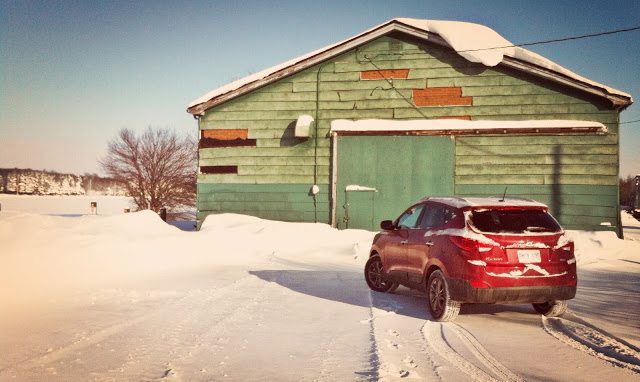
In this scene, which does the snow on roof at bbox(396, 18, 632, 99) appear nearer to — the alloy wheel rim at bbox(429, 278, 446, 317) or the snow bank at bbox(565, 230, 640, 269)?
the snow bank at bbox(565, 230, 640, 269)

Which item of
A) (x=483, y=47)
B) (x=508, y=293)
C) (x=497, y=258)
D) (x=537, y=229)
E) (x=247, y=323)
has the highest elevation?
(x=483, y=47)

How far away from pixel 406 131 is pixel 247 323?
10.1 m

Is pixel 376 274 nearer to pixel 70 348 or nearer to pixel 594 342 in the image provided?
pixel 594 342

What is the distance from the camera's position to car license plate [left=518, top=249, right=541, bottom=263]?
5241 mm

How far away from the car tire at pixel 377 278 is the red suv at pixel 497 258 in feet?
4.83

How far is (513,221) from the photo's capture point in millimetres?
5449

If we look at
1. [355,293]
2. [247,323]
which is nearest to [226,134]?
[355,293]

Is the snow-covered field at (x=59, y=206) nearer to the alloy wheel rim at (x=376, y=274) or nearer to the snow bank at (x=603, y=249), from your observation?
the alloy wheel rim at (x=376, y=274)

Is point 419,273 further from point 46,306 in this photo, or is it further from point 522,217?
point 46,306

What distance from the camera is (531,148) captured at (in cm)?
1349

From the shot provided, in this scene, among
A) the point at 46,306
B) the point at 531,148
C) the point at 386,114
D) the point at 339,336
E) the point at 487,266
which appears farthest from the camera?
the point at 386,114

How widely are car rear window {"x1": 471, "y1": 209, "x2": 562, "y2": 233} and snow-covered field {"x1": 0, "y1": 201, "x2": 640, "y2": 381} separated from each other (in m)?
1.15

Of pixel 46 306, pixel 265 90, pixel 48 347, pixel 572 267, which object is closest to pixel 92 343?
pixel 48 347

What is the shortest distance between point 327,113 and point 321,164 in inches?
64.8
